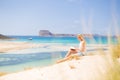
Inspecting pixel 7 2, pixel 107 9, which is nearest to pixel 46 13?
pixel 7 2

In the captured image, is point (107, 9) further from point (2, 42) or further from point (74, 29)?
point (2, 42)

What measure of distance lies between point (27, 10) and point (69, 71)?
1.59 metres

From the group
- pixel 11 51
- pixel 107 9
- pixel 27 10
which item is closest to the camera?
pixel 107 9

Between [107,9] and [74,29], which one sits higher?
[107,9]

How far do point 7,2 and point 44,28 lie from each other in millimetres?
663

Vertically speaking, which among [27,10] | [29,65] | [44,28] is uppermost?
[27,10]

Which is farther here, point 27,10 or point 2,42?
point 2,42

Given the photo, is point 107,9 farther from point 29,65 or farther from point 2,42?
point 2,42

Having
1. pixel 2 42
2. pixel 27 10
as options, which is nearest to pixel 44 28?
pixel 27 10

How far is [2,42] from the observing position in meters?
6.21

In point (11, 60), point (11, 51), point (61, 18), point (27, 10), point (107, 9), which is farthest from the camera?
point (11, 51)

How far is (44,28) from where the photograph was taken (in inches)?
161

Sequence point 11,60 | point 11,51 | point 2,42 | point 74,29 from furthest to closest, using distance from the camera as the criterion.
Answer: point 2,42, point 11,51, point 11,60, point 74,29

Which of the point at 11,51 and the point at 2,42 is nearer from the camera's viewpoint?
the point at 11,51
